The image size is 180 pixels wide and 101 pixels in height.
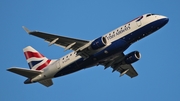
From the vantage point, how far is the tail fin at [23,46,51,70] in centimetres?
6031

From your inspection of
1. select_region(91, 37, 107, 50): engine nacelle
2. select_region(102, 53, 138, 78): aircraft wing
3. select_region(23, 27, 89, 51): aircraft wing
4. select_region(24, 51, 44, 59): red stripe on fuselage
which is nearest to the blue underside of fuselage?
select_region(91, 37, 107, 50): engine nacelle

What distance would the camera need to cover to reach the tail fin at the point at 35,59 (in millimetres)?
60312

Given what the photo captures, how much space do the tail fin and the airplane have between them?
2493 mm

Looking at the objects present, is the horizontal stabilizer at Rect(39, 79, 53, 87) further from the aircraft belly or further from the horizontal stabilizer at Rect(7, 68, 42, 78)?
the aircraft belly

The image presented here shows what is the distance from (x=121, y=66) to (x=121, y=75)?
1364 millimetres

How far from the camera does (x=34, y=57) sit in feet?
203

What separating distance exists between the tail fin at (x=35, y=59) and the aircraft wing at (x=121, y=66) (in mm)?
9255

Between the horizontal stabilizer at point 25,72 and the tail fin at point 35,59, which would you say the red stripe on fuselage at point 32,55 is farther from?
the horizontal stabilizer at point 25,72

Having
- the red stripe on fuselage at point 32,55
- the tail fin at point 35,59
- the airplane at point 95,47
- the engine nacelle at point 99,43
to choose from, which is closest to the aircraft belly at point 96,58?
the airplane at point 95,47

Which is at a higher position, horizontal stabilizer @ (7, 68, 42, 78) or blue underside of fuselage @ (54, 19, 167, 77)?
horizontal stabilizer @ (7, 68, 42, 78)

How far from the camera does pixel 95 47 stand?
51969 millimetres

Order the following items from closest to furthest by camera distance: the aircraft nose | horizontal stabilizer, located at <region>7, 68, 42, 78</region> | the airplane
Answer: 1. the airplane
2. the aircraft nose
3. horizontal stabilizer, located at <region>7, 68, 42, 78</region>

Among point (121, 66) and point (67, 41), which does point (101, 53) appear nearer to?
point (67, 41)

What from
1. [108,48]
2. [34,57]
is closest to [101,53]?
[108,48]
